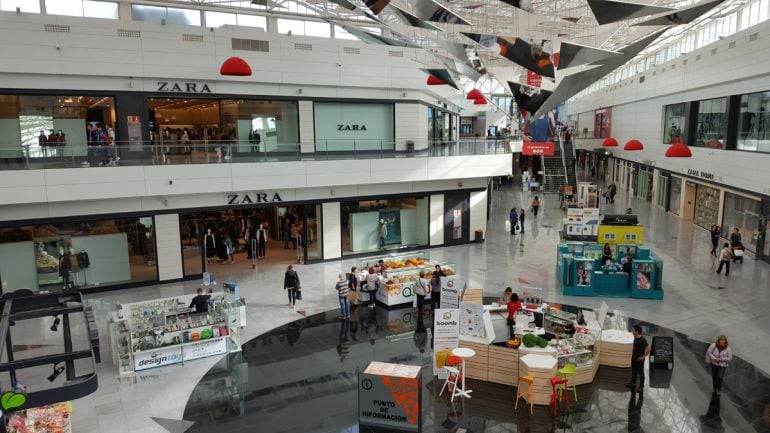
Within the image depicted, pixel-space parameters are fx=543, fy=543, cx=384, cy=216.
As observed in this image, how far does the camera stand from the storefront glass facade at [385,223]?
25844mm

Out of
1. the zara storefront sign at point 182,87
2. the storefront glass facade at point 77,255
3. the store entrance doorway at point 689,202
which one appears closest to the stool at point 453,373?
the storefront glass facade at point 77,255

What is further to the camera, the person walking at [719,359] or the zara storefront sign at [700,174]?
the zara storefront sign at [700,174]

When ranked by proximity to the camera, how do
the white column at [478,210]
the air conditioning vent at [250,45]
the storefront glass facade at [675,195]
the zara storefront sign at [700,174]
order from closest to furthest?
the air conditioning vent at [250,45] < the white column at [478,210] < the zara storefront sign at [700,174] < the storefront glass facade at [675,195]

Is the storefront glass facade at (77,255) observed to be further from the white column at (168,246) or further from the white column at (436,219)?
the white column at (436,219)

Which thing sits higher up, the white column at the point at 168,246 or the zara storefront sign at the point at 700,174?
the zara storefront sign at the point at 700,174

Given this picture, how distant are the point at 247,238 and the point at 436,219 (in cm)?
934

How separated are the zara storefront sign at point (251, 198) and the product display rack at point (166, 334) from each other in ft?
25.4

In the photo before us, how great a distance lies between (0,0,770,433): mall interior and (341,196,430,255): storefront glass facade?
0.12 m

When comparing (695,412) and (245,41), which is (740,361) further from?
(245,41)

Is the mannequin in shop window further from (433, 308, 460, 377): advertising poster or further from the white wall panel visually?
(433, 308, 460, 377): advertising poster

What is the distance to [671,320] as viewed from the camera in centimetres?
1667

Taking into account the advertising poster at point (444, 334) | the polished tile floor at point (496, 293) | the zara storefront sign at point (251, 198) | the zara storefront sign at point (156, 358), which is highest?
the zara storefront sign at point (251, 198)

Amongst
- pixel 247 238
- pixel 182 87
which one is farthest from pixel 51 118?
pixel 247 238

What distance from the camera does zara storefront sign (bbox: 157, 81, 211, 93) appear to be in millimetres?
22391
